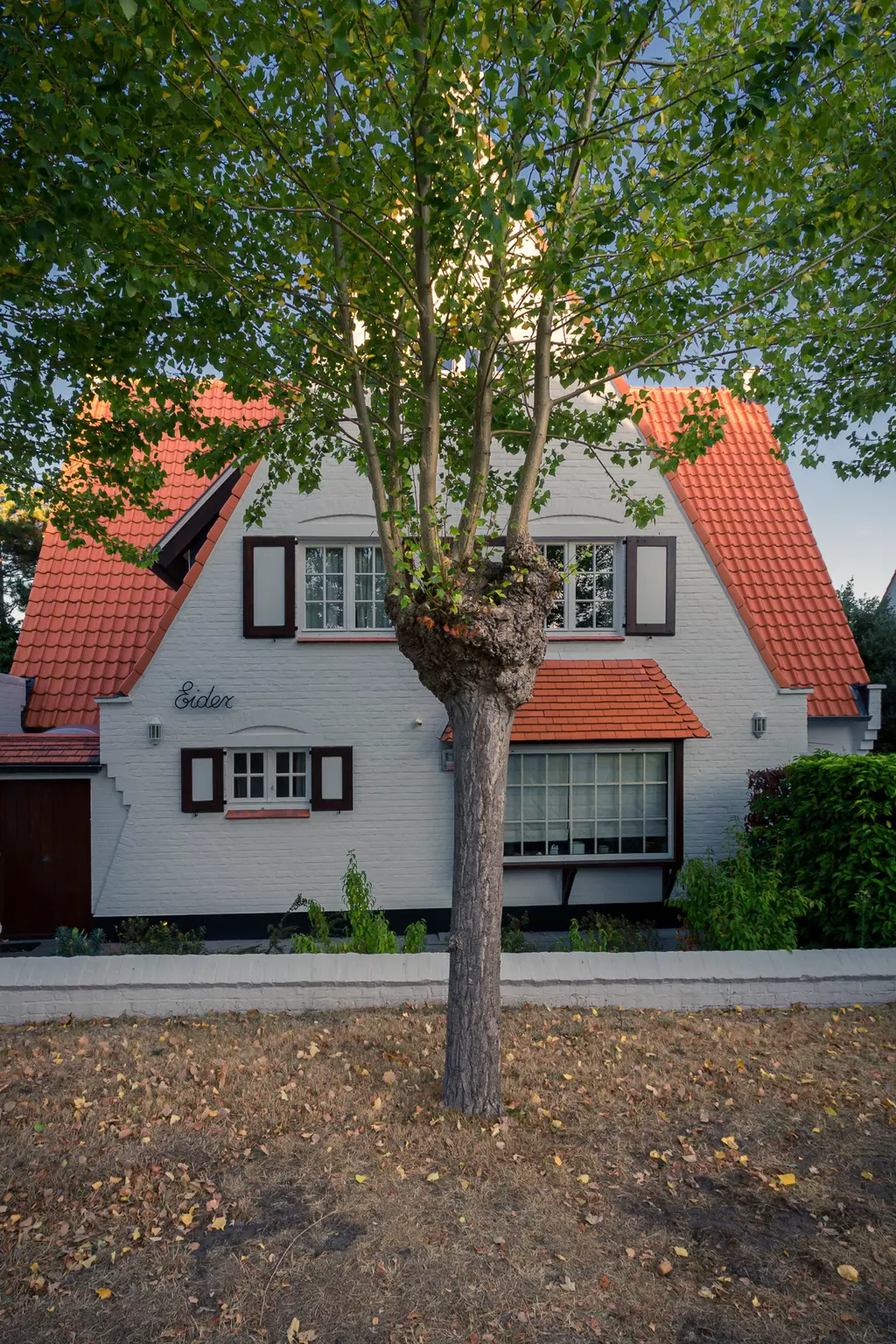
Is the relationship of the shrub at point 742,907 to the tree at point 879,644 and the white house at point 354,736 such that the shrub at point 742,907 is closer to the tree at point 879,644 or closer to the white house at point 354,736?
the white house at point 354,736

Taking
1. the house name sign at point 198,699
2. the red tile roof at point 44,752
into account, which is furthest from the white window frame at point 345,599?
the red tile roof at point 44,752

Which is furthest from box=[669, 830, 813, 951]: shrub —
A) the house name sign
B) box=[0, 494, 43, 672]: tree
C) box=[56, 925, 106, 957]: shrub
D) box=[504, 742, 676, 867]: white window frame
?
box=[0, 494, 43, 672]: tree

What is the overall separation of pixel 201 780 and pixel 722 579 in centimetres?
722

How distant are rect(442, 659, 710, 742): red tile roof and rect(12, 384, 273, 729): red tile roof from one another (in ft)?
16.2

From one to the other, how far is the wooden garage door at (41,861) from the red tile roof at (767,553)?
8.97 metres

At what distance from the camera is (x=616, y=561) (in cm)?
1070

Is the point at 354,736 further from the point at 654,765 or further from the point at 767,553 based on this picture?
the point at 767,553

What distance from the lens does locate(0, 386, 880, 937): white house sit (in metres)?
9.97

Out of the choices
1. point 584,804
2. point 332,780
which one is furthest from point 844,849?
point 332,780

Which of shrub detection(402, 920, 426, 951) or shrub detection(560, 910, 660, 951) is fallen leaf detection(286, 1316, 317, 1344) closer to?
shrub detection(402, 920, 426, 951)

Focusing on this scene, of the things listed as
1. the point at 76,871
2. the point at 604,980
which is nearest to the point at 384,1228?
the point at 604,980

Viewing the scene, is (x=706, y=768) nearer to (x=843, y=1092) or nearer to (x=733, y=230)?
(x=843, y=1092)

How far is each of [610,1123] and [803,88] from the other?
248 inches

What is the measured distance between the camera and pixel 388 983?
6578mm
